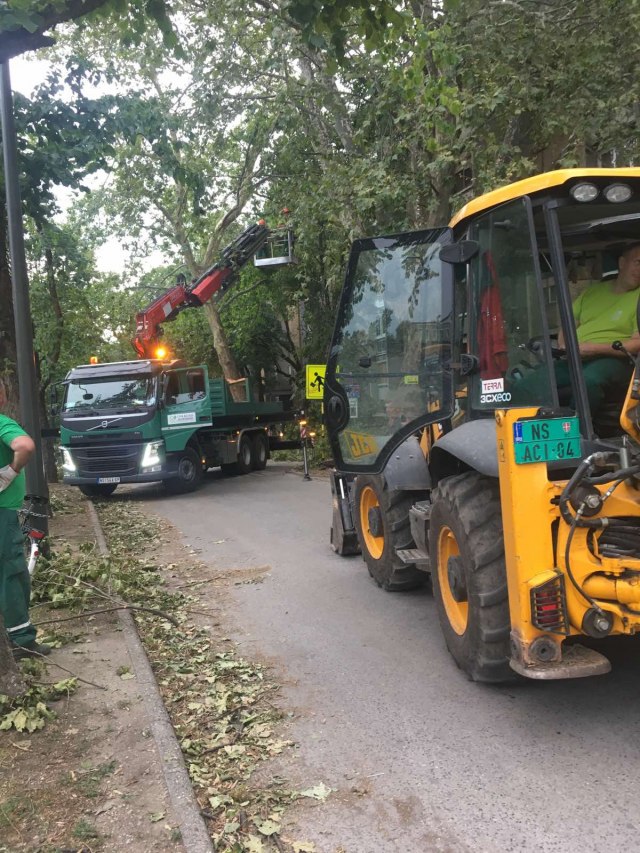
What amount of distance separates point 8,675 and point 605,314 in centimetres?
395

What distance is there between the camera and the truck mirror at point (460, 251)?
4.23 m

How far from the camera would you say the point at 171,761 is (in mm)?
3498

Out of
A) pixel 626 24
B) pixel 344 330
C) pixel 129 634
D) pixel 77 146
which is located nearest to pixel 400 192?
pixel 626 24

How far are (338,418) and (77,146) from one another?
19.4ft

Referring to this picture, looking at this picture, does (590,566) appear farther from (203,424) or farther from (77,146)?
(203,424)

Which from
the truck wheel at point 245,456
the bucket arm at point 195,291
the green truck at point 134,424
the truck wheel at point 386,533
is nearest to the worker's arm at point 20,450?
the truck wheel at point 386,533

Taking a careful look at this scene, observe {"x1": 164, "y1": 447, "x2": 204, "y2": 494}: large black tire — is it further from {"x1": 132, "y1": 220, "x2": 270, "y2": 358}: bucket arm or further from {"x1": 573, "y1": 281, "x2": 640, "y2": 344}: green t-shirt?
{"x1": 573, "y1": 281, "x2": 640, "y2": 344}: green t-shirt

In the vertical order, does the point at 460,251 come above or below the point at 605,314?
above

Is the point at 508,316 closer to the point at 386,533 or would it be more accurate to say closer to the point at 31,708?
the point at 386,533

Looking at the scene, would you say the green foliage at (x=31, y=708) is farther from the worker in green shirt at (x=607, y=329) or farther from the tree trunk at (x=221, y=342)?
the tree trunk at (x=221, y=342)

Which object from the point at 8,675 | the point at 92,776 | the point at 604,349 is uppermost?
the point at 604,349

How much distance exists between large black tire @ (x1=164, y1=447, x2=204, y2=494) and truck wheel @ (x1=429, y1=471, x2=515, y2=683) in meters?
10.6

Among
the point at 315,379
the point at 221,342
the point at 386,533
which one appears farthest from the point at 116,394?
the point at 221,342

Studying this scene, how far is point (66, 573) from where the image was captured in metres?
6.97
